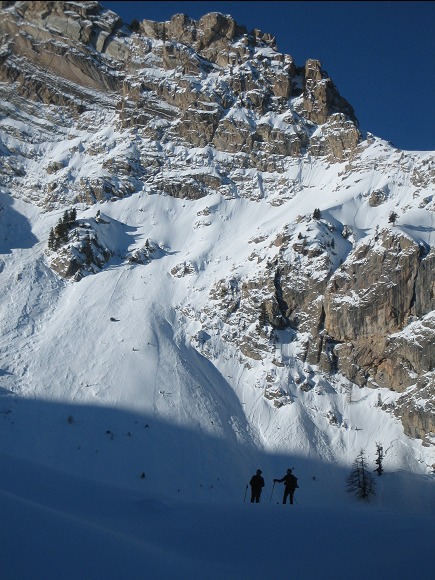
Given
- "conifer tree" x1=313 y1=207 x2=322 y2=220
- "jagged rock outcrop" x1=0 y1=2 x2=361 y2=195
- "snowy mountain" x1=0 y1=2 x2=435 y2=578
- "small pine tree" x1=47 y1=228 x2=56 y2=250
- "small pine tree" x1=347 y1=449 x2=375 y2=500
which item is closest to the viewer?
"snowy mountain" x1=0 y1=2 x2=435 y2=578

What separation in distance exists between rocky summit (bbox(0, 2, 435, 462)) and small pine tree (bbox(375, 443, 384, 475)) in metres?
2.94

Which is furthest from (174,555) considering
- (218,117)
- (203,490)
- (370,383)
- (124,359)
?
(218,117)

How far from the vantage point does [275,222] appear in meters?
59.9

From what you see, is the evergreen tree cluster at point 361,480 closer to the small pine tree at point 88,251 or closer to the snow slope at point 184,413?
the snow slope at point 184,413

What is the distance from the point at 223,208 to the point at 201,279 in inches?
497

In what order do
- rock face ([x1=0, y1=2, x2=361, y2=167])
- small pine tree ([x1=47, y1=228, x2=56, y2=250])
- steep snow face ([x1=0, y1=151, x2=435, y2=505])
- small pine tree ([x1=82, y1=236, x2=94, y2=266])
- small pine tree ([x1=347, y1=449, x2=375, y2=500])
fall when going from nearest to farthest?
1. steep snow face ([x1=0, y1=151, x2=435, y2=505])
2. small pine tree ([x1=347, y1=449, x2=375, y2=500])
3. small pine tree ([x1=82, y1=236, x2=94, y2=266])
4. small pine tree ([x1=47, y1=228, x2=56, y2=250])
5. rock face ([x1=0, y1=2, x2=361, y2=167])

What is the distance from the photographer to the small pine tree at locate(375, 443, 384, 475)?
4188 centimetres

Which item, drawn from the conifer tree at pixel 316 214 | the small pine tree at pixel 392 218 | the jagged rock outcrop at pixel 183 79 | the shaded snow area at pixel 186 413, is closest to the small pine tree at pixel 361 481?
the shaded snow area at pixel 186 413

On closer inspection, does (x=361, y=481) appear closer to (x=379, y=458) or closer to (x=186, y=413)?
(x=379, y=458)

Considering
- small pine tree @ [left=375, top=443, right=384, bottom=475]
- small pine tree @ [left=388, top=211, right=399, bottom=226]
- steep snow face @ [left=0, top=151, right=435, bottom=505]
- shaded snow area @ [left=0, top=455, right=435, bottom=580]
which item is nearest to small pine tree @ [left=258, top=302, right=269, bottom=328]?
steep snow face @ [left=0, top=151, right=435, bottom=505]

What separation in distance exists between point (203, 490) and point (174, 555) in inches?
1130

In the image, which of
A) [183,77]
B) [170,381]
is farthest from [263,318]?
[183,77]

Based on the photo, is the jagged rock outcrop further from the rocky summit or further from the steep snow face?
the steep snow face

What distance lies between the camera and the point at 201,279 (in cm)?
5588
